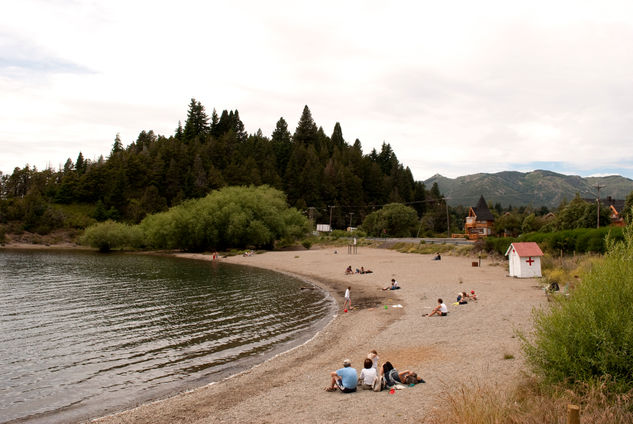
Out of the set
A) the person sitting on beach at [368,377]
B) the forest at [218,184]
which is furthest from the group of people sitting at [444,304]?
the forest at [218,184]

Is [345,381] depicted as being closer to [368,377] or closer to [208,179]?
[368,377]

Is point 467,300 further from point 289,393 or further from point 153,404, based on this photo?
point 153,404

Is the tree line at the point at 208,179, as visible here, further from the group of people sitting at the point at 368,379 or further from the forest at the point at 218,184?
the group of people sitting at the point at 368,379

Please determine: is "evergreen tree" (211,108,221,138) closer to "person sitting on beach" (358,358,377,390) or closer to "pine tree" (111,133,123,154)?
"pine tree" (111,133,123,154)

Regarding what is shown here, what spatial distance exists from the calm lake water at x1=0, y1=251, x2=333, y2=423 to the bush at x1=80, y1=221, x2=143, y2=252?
5315 centimetres

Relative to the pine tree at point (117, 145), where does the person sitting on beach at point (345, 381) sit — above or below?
below

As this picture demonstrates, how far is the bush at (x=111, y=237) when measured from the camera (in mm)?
90562

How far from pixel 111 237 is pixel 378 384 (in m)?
91.8

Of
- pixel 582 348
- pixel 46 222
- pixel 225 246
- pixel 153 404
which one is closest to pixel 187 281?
pixel 153 404

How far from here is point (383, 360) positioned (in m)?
15.5

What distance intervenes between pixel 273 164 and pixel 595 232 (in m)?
110

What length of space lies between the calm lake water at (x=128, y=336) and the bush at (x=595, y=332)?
10804 millimetres

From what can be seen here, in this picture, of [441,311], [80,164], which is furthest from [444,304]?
[80,164]

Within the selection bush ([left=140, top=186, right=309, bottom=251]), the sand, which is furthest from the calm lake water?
bush ([left=140, top=186, right=309, bottom=251])
